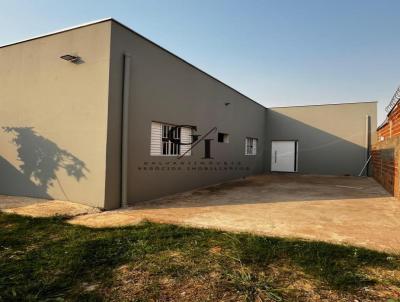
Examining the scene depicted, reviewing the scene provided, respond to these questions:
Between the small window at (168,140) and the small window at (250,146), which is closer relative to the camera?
the small window at (168,140)

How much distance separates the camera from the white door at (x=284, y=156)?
50.0ft

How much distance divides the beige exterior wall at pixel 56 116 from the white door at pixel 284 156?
39.7ft

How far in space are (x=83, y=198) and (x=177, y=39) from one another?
5.74 metres

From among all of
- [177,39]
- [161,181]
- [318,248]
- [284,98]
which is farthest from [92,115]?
[284,98]

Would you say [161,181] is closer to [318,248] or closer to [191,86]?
[191,86]

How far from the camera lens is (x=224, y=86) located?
10.5 m

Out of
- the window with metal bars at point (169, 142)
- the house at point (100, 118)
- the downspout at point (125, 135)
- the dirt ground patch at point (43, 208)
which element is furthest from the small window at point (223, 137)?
the dirt ground patch at point (43, 208)

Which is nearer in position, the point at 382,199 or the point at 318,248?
the point at 318,248

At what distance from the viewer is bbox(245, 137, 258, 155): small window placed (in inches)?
515

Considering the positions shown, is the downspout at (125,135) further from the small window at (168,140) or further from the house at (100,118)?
the small window at (168,140)

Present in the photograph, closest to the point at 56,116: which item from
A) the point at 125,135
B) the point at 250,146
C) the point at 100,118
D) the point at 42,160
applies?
the point at 42,160

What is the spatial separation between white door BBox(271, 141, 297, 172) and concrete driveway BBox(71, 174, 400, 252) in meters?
7.89

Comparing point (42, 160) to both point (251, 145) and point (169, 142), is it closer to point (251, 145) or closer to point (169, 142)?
point (169, 142)

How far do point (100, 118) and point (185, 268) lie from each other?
152 inches
